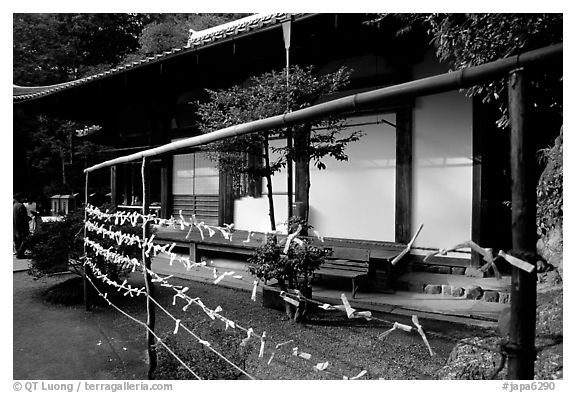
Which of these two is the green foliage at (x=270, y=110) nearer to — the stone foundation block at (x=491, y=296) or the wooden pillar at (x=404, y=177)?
the wooden pillar at (x=404, y=177)

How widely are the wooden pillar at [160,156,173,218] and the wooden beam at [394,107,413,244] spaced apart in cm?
576

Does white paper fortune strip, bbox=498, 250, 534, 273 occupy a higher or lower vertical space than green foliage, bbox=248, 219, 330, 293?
higher

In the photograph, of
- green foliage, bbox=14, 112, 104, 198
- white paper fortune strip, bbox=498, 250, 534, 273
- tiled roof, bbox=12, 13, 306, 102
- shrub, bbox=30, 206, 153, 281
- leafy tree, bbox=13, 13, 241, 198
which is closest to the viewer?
white paper fortune strip, bbox=498, 250, 534, 273

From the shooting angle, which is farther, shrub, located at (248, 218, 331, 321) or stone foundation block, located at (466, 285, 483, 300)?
→ stone foundation block, located at (466, 285, 483, 300)

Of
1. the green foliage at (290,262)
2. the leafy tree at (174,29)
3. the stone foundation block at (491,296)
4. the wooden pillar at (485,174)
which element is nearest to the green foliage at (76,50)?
the leafy tree at (174,29)

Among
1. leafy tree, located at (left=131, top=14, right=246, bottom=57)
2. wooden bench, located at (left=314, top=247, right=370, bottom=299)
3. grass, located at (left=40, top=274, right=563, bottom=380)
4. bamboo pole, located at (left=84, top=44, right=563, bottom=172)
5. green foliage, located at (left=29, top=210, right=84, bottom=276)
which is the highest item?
leafy tree, located at (left=131, top=14, right=246, bottom=57)

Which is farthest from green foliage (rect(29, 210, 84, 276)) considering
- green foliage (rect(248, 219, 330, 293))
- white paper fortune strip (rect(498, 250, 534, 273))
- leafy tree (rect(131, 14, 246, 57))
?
leafy tree (rect(131, 14, 246, 57))

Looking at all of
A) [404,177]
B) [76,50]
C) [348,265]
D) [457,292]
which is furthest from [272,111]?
[76,50]

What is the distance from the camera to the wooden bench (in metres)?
5.16

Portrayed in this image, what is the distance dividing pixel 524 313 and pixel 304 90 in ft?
12.8

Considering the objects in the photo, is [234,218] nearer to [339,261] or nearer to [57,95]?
[339,261]

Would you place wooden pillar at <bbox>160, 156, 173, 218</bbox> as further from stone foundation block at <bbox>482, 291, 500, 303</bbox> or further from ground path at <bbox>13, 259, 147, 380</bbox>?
stone foundation block at <bbox>482, 291, 500, 303</bbox>

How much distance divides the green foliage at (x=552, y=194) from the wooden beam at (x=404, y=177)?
3.05 metres

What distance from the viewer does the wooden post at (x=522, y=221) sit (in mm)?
1080
